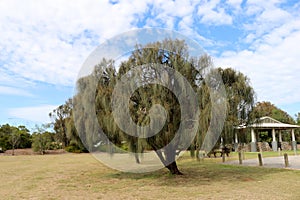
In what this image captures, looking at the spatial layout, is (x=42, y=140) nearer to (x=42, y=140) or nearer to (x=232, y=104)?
(x=42, y=140)

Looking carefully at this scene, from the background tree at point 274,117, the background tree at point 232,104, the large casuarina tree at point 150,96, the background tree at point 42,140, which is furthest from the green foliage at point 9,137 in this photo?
the background tree at point 232,104

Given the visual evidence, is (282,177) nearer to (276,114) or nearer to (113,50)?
(113,50)

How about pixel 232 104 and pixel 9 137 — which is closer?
pixel 232 104

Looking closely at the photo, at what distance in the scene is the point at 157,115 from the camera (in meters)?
Result: 8.79

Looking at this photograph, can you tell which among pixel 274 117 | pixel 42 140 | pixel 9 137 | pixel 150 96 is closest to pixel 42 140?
pixel 42 140

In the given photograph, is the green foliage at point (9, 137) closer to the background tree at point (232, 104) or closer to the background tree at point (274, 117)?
the background tree at point (274, 117)

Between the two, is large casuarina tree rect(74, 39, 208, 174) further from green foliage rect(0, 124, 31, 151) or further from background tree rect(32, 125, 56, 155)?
green foliage rect(0, 124, 31, 151)

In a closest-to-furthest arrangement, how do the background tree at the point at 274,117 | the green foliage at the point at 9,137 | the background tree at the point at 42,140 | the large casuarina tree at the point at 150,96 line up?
the large casuarina tree at the point at 150,96 < the background tree at the point at 274,117 < the background tree at the point at 42,140 < the green foliage at the point at 9,137

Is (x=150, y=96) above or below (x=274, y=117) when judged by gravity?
below

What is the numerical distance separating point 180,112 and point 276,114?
34.4 m

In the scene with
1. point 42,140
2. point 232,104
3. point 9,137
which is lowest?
point 42,140

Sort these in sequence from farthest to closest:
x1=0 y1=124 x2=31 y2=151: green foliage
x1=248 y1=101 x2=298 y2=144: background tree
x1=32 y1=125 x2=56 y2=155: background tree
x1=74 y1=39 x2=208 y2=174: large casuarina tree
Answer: x1=0 y1=124 x2=31 y2=151: green foliage
x1=32 y1=125 x2=56 y2=155: background tree
x1=248 y1=101 x2=298 y2=144: background tree
x1=74 y1=39 x2=208 y2=174: large casuarina tree

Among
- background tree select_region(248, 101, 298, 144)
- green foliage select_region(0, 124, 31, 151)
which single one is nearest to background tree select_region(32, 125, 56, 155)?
green foliage select_region(0, 124, 31, 151)

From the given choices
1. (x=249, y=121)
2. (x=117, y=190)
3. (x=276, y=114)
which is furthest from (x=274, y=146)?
(x=117, y=190)
